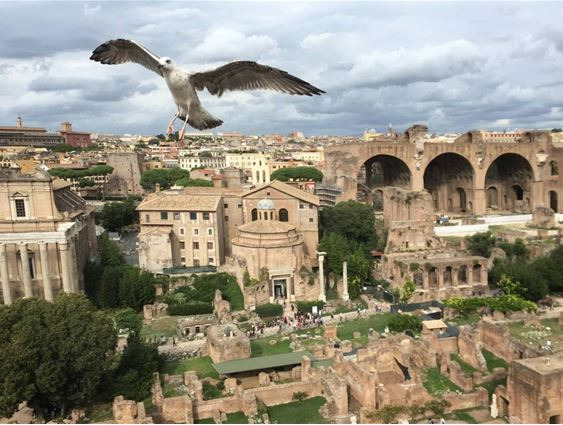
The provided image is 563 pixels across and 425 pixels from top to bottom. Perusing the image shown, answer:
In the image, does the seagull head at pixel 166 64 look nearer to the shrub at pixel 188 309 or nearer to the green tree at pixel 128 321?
the green tree at pixel 128 321

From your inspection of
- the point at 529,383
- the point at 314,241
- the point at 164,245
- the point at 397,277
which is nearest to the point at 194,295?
the point at 164,245

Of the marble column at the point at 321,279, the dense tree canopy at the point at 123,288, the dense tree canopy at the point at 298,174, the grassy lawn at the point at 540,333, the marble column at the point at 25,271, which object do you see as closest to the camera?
the grassy lawn at the point at 540,333

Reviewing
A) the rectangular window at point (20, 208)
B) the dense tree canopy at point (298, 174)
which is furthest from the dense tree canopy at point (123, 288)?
the dense tree canopy at point (298, 174)

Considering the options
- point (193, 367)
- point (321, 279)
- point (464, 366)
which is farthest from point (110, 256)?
point (464, 366)

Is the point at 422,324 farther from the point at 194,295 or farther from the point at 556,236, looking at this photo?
the point at 556,236

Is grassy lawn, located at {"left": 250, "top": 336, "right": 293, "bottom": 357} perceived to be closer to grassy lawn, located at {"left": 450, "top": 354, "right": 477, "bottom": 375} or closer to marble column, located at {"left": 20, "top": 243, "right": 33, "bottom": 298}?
grassy lawn, located at {"left": 450, "top": 354, "right": 477, "bottom": 375}

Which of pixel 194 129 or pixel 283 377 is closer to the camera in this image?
pixel 194 129
